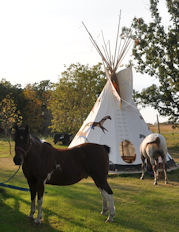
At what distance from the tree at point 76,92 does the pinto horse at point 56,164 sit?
25.3 m

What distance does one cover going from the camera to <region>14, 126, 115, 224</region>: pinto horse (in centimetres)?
536

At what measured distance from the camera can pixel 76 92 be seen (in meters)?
32.3

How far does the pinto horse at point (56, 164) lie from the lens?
5.36m

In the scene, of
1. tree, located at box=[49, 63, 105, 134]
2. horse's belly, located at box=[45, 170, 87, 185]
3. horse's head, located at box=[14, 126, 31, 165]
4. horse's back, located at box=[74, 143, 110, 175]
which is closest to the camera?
horse's head, located at box=[14, 126, 31, 165]

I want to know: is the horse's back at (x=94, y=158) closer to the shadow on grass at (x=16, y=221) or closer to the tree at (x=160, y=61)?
the shadow on grass at (x=16, y=221)

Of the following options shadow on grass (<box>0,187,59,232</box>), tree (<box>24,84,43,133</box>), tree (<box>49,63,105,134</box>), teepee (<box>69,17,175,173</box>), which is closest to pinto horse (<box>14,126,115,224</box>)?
shadow on grass (<box>0,187,59,232</box>)

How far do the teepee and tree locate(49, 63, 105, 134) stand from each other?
15.6 meters

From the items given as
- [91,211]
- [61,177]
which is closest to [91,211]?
[91,211]

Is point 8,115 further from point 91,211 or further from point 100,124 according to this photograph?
point 91,211

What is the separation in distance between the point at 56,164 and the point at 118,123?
942cm

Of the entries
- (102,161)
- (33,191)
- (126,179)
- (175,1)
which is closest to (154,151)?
(126,179)

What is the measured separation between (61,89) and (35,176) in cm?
2853

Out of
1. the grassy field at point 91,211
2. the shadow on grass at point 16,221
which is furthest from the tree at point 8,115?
the shadow on grass at point 16,221

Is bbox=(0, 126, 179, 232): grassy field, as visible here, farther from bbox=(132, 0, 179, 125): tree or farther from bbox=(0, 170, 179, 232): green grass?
bbox=(132, 0, 179, 125): tree
